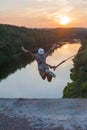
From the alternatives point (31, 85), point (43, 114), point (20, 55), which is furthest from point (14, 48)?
point (43, 114)

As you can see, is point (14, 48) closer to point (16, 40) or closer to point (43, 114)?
point (16, 40)

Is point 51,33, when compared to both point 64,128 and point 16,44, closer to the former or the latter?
point 16,44

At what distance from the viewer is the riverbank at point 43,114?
14156mm

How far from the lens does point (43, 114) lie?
1510cm

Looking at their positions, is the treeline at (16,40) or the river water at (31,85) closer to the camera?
the river water at (31,85)

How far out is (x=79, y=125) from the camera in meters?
14.1

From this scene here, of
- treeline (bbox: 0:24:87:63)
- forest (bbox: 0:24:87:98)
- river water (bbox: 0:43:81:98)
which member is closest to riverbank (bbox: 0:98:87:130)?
forest (bbox: 0:24:87:98)

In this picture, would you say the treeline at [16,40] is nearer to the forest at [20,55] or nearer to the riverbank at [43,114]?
the forest at [20,55]

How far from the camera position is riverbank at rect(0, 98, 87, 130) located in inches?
557

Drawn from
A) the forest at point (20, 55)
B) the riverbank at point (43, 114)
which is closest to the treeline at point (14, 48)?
the forest at point (20, 55)

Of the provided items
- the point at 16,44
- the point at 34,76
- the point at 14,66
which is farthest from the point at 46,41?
the point at 34,76

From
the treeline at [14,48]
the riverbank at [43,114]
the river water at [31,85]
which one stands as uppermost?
the treeline at [14,48]

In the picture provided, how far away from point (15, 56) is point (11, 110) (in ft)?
164

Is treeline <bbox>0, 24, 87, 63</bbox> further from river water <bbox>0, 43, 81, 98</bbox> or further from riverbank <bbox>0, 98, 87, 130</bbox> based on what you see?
riverbank <bbox>0, 98, 87, 130</bbox>
